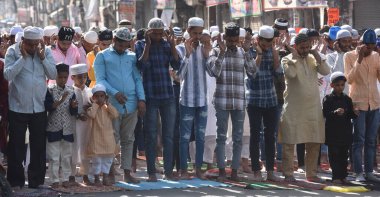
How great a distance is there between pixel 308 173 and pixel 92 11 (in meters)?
38.3

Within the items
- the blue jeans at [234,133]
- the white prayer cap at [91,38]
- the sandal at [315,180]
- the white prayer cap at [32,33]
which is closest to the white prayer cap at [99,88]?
the white prayer cap at [32,33]

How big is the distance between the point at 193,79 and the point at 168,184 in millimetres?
1458

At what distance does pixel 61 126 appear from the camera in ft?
34.9

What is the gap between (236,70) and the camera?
37.5 feet

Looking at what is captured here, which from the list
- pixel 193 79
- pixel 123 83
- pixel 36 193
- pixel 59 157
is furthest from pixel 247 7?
pixel 36 193

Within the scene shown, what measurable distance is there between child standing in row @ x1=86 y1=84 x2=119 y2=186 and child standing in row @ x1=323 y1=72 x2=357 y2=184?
2882mm

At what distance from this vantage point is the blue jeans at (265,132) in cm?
1145

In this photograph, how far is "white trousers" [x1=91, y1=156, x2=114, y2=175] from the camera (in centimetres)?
1088

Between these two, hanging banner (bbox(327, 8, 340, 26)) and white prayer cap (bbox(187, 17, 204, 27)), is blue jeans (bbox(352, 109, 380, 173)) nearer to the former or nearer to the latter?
white prayer cap (bbox(187, 17, 204, 27))

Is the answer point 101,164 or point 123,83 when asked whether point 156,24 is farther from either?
point 101,164

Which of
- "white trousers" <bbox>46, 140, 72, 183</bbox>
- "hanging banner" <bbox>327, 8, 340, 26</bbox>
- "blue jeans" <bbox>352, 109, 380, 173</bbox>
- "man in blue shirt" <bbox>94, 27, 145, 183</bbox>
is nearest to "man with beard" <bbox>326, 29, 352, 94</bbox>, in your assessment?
"blue jeans" <bbox>352, 109, 380, 173</bbox>

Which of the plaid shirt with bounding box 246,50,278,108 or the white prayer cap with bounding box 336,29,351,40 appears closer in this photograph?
the plaid shirt with bounding box 246,50,278,108

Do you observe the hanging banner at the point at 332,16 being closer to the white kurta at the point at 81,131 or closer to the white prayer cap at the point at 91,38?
the white prayer cap at the point at 91,38

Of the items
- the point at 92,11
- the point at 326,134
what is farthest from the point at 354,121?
the point at 92,11
